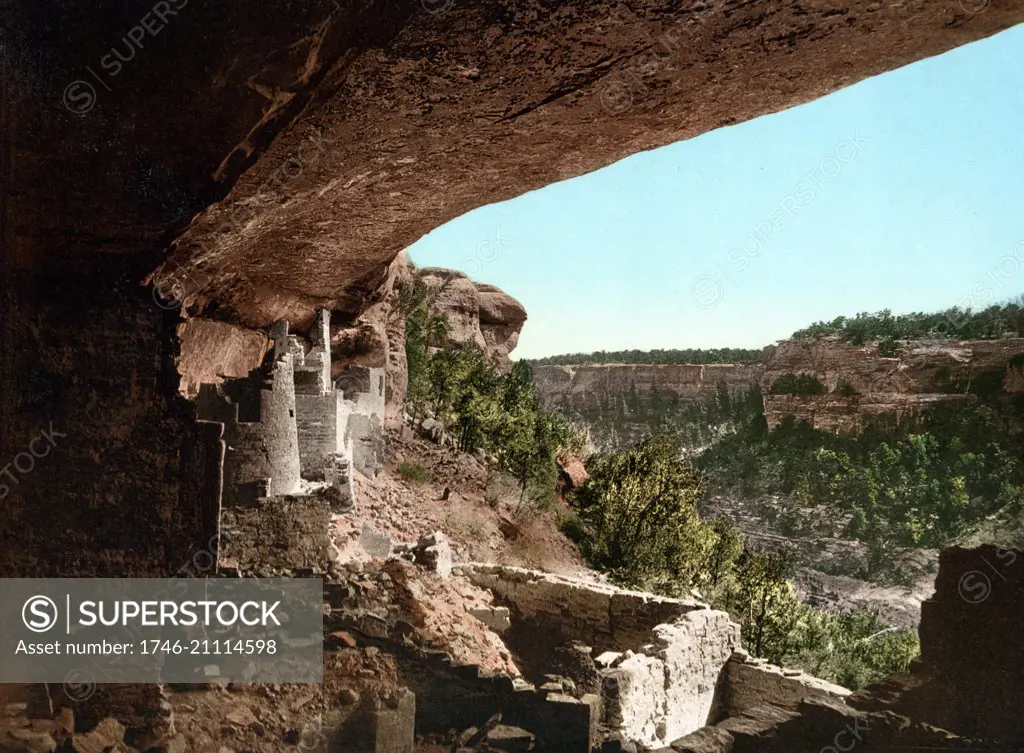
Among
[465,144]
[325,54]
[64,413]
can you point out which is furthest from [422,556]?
[325,54]

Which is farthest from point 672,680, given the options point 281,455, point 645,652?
point 281,455

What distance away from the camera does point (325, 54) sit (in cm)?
321

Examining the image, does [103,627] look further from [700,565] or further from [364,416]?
[700,565]

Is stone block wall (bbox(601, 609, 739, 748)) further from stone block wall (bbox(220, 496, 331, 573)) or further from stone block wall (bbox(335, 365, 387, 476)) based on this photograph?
stone block wall (bbox(335, 365, 387, 476))

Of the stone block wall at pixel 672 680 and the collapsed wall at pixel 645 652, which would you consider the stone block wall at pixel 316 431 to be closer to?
the collapsed wall at pixel 645 652

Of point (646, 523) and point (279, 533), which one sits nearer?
point (279, 533)

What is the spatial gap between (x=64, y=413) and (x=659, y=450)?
19.4m

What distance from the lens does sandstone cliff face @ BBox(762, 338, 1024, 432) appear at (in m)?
10.2

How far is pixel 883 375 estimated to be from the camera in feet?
65.2

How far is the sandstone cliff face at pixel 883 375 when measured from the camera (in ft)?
33.5

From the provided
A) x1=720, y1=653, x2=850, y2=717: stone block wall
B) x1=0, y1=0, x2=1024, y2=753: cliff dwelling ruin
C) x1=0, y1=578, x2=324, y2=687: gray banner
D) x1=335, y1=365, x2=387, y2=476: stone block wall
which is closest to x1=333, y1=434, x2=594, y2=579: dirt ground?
x1=335, y1=365, x2=387, y2=476: stone block wall

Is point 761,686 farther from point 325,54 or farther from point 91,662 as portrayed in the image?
point 325,54

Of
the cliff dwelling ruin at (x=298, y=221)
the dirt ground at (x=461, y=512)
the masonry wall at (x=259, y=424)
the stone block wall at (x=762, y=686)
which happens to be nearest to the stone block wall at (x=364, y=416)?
the dirt ground at (x=461, y=512)

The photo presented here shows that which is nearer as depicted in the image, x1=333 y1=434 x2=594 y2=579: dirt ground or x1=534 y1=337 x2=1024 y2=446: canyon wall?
x1=534 y1=337 x2=1024 y2=446: canyon wall
